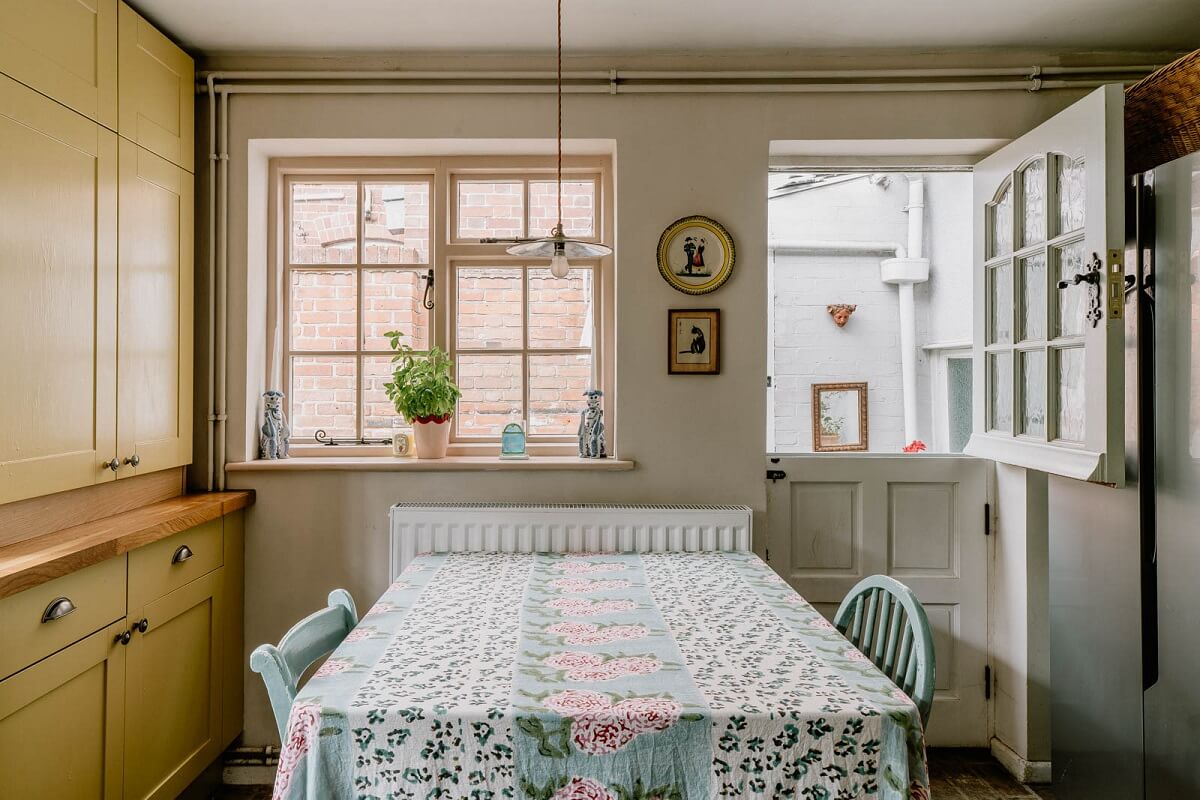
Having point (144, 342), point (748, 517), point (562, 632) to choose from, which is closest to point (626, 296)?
point (748, 517)

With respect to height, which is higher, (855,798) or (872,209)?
(872,209)

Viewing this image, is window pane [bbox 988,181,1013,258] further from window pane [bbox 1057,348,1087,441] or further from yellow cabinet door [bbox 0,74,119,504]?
yellow cabinet door [bbox 0,74,119,504]

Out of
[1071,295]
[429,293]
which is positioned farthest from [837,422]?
[429,293]

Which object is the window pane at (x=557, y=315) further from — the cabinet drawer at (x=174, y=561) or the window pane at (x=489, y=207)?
the cabinet drawer at (x=174, y=561)

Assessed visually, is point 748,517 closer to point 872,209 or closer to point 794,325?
point 794,325

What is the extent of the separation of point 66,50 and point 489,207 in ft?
4.54

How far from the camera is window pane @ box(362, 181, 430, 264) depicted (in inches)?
117

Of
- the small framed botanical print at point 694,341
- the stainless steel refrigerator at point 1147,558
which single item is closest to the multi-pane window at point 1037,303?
the stainless steel refrigerator at point 1147,558

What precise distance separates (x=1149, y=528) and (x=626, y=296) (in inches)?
67.5

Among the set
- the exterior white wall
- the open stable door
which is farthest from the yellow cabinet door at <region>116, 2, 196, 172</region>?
the open stable door

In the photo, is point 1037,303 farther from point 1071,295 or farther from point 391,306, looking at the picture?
point 391,306

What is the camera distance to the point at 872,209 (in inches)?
117

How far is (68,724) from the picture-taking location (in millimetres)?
1843

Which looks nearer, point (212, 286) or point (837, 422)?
point (212, 286)
